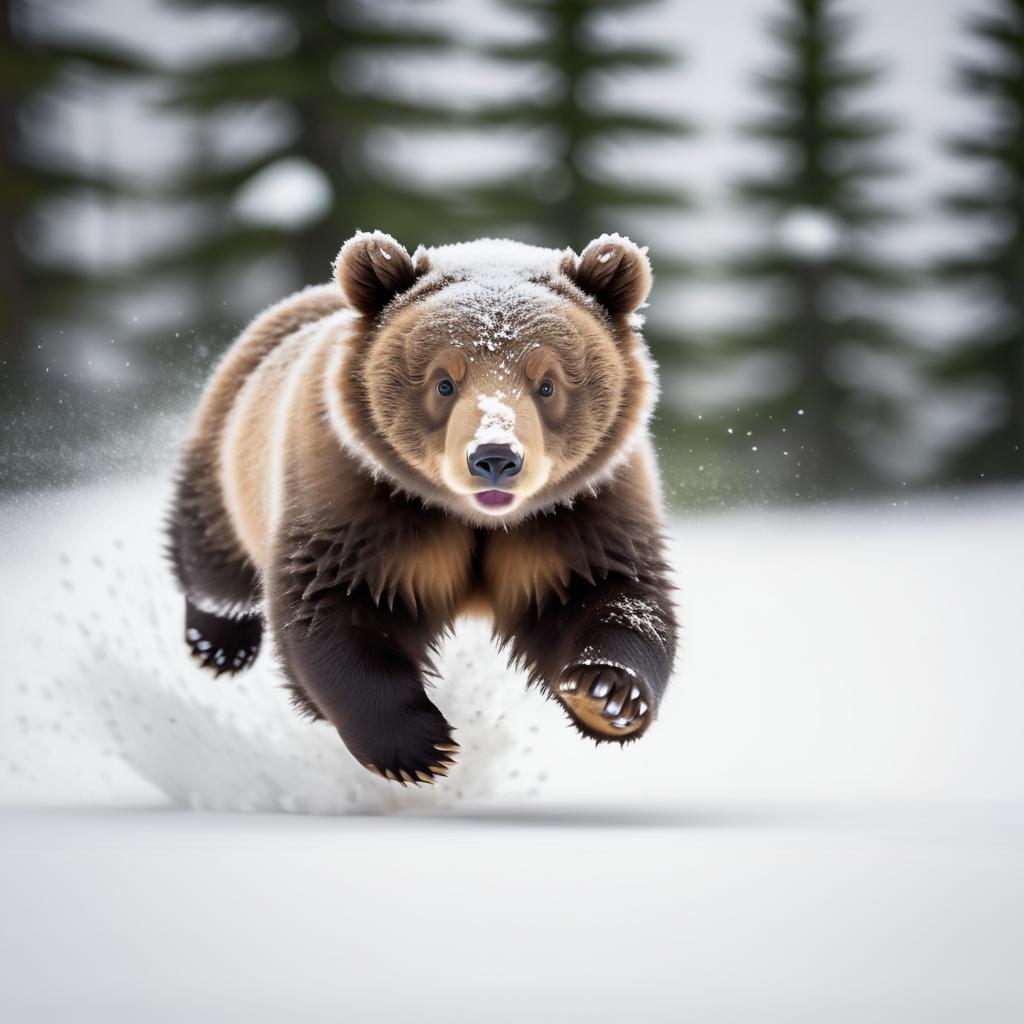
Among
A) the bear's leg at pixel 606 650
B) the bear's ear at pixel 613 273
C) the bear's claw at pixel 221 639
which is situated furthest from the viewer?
the bear's claw at pixel 221 639

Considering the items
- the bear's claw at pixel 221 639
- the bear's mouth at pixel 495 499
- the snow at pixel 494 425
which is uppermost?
the snow at pixel 494 425

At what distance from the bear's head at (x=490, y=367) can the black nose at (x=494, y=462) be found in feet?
0.19

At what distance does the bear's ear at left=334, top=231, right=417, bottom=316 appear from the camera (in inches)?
198

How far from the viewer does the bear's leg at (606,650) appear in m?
4.68

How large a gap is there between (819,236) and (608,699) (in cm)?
1538

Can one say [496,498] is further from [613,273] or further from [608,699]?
[613,273]

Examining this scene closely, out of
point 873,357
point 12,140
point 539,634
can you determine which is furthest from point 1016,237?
point 539,634

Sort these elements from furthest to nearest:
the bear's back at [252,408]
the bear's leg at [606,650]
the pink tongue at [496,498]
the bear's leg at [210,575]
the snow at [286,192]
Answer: the snow at [286,192] < the bear's leg at [210,575] < the bear's back at [252,408] < the bear's leg at [606,650] < the pink tongue at [496,498]

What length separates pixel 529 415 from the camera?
469 centimetres

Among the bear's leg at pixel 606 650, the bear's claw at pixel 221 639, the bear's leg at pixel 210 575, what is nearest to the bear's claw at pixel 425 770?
the bear's leg at pixel 606 650

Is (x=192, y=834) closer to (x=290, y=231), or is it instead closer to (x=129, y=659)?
(x=129, y=659)

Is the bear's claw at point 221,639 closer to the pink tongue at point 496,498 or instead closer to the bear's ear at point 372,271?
the bear's ear at point 372,271

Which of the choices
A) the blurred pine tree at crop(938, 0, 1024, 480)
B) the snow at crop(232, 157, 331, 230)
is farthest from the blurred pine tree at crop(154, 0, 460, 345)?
the blurred pine tree at crop(938, 0, 1024, 480)

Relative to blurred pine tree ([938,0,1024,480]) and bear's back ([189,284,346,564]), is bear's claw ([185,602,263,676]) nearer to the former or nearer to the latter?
bear's back ([189,284,346,564])
